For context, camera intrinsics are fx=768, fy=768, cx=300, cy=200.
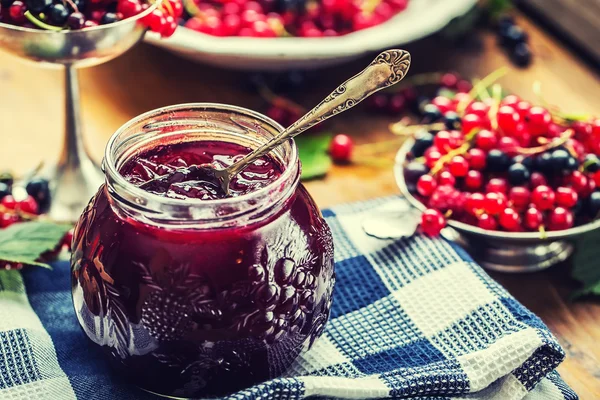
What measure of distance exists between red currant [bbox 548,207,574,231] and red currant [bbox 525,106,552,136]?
5.4 inches

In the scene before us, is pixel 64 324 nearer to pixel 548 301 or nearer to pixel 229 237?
pixel 229 237

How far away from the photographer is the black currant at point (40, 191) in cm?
109

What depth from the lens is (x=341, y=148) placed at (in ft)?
4.08

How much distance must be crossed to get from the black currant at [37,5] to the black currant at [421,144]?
0.53 metres

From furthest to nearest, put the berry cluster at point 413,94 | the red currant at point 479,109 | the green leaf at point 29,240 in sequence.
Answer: the berry cluster at point 413,94, the red currant at point 479,109, the green leaf at point 29,240

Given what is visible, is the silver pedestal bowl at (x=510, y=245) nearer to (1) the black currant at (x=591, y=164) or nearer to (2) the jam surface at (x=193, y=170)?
(1) the black currant at (x=591, y=164)

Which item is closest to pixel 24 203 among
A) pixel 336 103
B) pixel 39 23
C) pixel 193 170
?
pixel 39 23

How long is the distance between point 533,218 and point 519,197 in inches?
1.6

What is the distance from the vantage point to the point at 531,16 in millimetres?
1740

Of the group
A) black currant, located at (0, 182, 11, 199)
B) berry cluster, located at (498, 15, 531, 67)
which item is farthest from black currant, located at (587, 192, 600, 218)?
black currant, located at (0, 182, 11, 199)

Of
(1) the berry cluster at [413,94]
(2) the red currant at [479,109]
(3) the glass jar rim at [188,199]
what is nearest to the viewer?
(3) the glass jar rim at [188,199]

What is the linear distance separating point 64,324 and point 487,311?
1.56 feet

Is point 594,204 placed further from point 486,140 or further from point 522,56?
point 522,56

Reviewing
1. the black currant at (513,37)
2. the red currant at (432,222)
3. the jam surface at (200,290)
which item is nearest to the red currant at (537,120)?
the red currant at (432,222)
